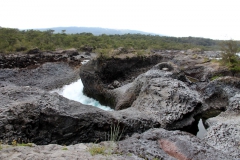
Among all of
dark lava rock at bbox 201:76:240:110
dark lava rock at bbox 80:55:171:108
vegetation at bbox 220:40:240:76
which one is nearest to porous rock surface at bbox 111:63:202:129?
dark lava rock at bbox 201:76:240:110

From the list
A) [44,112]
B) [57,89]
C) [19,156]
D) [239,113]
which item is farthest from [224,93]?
[57,89]

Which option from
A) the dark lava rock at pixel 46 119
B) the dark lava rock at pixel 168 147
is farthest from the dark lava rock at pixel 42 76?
the dark lava rock at pixel 168 147

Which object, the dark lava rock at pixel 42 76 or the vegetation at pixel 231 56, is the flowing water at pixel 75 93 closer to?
the dark lava rock at pixel 42 76

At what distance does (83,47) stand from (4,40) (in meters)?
20.1

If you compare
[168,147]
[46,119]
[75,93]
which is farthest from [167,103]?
[75,93]

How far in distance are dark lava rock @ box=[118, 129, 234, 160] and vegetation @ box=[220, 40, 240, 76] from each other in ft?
65.9

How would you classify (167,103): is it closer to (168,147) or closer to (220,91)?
(168,147)

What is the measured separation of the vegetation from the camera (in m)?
25.8

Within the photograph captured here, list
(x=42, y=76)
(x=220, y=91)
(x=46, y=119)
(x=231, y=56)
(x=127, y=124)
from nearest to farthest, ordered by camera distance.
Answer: (x=46, y=119), (x=127, y=124), (x=220, y=91), (x=231, y=56), (x=42, y=76)

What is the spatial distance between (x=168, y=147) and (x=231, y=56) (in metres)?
22.9

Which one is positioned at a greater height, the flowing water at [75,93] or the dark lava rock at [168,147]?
the dark lava rock at [168,147]

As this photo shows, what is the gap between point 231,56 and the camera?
27.0 m

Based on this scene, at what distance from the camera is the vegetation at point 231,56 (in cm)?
2580

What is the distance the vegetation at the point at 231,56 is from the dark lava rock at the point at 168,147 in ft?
65.9
